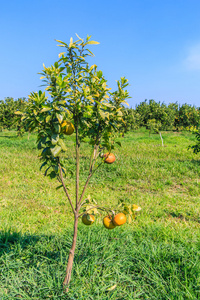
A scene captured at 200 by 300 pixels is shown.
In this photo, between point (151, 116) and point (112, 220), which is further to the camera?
point (151, 116)

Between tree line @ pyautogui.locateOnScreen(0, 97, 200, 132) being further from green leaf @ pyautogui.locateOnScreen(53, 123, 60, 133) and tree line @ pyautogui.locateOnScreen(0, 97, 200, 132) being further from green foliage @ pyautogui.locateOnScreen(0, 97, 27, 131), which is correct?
green leaf @ pyautogui.locateOnScreen(53, 123, 60, 133)

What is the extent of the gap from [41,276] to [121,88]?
2.08 meters

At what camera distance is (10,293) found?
213 cm

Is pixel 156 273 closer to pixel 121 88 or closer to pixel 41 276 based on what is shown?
pixel 41 276

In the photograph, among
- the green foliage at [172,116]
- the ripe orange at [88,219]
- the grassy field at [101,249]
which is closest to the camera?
the ripe orange at [88,219]

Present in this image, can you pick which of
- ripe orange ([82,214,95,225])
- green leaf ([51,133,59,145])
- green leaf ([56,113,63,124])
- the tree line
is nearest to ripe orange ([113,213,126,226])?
ripe orange ([82,214,95,225])

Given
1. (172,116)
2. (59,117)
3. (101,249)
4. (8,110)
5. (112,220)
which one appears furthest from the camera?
(172,116)

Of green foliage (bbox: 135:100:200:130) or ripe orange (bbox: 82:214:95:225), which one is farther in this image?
green foliage (bbox: 135:100:200:130)

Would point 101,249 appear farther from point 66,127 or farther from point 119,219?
point 66,127

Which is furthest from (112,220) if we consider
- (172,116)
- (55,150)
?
(172,116)

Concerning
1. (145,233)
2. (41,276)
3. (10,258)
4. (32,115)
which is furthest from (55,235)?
(32,115)

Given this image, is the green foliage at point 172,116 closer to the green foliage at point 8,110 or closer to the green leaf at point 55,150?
the green foliage at point 8,110

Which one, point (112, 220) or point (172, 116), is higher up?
point (172, 116)

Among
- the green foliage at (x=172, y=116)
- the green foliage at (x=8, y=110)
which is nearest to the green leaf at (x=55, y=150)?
the green foliage at (x=8, y=110)
